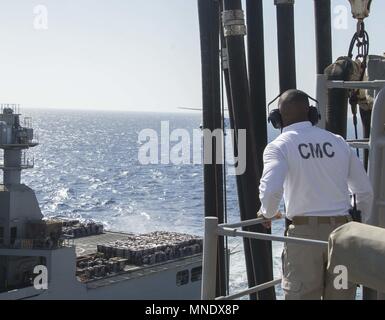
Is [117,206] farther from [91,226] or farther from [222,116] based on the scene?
[222,116]

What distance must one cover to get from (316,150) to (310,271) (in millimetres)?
943

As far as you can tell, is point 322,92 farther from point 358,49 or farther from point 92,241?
point 92,241

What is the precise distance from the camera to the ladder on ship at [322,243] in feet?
15.5

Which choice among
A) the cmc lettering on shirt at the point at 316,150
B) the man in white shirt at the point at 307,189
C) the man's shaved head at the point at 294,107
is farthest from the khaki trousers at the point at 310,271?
the man's shaved head at the point at 294,107

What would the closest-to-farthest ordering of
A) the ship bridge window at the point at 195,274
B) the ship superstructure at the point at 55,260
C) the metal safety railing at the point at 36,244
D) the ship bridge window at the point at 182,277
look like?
the ship superstructure at the point at 55,260 → the metal safety railing at the point at 36,244 → the ship bridge window at the point at 182,277 → the ship bridge window at the point at 195,274

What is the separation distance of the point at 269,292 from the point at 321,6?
3946 mm

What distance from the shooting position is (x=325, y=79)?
648 cm

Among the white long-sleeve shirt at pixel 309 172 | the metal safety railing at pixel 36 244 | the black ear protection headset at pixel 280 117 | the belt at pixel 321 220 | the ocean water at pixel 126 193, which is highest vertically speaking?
the black ear protection headset at pixel 280 117

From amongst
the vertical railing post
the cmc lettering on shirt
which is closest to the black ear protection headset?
the cmc lettering on shirt

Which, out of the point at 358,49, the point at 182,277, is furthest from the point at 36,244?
the point at 358,49

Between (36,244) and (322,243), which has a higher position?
(322,243)

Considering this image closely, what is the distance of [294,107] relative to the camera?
503 cm

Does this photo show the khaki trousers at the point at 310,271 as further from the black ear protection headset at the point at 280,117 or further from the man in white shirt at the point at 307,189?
the black ear protection headset at the point at 280,117

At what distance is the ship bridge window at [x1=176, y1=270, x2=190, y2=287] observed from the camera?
112 ft
